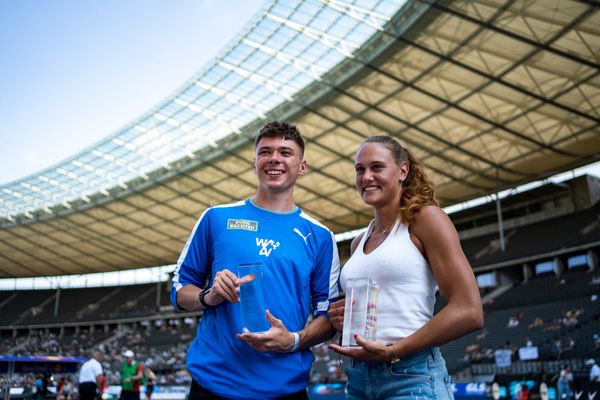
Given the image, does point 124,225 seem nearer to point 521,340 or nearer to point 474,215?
point 474,215

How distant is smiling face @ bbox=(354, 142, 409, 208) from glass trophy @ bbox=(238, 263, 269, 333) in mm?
668

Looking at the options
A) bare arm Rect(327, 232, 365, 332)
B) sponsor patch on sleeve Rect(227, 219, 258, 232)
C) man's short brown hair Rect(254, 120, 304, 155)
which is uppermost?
man's short brown hair Rect(254, 120, 304, 155)

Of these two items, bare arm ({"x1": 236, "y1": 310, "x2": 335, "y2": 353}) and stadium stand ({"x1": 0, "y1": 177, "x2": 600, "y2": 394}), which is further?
stadium stand ({"x1": 0, "y1": 177, "x2": 600, "y2": 394})

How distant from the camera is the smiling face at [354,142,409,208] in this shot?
9.59 ft

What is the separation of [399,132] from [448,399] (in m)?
30.2

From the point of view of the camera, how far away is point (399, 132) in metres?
32.1

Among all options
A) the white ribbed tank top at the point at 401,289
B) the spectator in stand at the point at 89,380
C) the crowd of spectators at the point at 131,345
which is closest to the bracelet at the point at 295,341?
the white ribbed tank top at the point at 401,289

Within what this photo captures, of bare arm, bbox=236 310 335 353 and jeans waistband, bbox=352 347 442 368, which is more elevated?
bare arm, bbox=236 310 335 353

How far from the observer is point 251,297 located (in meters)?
2.70

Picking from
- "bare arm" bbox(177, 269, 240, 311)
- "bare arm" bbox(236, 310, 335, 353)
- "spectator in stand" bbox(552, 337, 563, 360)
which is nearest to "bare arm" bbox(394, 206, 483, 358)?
"bare arm" bbox(236, 310, 335, 353)

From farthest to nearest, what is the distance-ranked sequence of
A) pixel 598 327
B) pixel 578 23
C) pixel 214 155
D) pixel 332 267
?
1. pixel 214 155
2. pixel 598 327
3. pixel 578 23
4. pixel 332 267

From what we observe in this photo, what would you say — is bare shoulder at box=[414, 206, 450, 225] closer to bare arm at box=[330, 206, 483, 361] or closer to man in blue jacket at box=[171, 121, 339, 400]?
bare arm at box=[330, 206, 483, 361]

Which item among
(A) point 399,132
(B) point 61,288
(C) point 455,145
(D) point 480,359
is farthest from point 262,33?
(B) point 61,288

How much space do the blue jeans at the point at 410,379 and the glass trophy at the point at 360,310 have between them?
22cm
